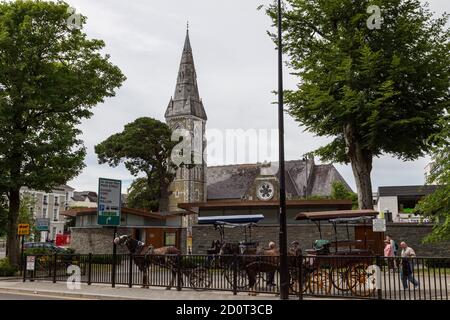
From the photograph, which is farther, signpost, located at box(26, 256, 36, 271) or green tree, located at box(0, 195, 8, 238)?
green tree, located at box(0, 195, 8, 238)

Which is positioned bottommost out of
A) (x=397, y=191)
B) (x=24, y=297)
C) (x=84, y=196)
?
(x=24, y=297)

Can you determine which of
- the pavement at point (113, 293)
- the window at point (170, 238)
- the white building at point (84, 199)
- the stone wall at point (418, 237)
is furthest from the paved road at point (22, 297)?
the white building at point (84, 199)

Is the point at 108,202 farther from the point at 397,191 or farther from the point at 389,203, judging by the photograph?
the point at 397,191

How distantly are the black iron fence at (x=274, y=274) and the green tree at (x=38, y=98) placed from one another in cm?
837

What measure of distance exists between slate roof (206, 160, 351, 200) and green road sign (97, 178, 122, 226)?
7000 cm

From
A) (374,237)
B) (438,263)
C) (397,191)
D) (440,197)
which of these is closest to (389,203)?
(397,191)

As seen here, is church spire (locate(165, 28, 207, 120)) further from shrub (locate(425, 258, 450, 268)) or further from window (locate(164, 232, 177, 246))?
shrub (locate(425, 258, 450, 268))

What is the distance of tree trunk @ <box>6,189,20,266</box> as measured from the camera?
2511 centimetres

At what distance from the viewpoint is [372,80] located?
26.2m

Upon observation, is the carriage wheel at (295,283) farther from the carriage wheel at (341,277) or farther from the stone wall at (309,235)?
the stone wall at (309,235)

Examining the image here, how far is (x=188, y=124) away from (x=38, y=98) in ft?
256

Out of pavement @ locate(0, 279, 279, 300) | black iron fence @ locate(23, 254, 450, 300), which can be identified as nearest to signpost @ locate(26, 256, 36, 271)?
black iron fence @ locate(23, 254, 450, 300)

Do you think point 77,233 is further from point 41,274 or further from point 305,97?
point 305,97
